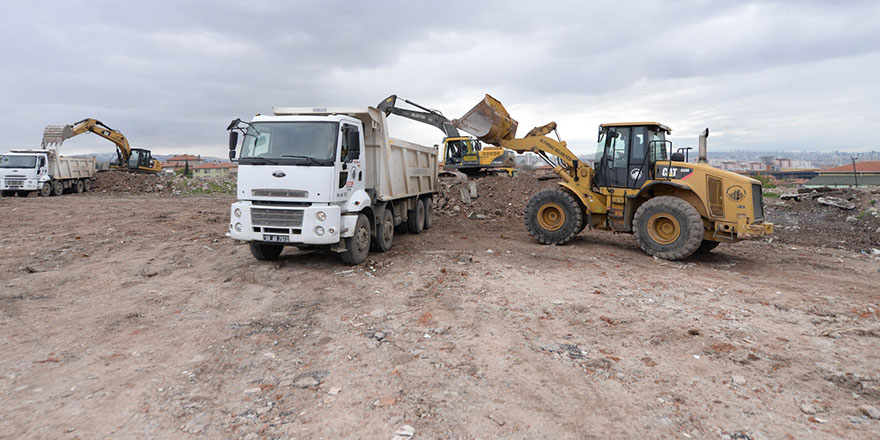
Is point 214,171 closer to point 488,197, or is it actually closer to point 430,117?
point 488,197

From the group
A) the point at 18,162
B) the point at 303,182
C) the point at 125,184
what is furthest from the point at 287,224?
the point at 125,184

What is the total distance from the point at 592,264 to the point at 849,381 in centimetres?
472

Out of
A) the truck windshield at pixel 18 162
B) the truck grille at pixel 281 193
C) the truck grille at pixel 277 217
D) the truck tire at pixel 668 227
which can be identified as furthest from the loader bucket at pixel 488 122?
the truck windshield at pixel 18 162

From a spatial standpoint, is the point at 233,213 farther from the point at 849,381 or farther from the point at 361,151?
the point at 849,381

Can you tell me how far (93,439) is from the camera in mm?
3139

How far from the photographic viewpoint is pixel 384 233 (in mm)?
9641

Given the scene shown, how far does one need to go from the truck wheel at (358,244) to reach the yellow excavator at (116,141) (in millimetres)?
24225

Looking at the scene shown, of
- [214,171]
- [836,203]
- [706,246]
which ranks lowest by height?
[706,246]

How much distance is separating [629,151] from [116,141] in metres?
29.9

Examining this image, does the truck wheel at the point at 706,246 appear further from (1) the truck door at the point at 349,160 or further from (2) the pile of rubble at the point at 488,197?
(1) the truck door at the point at 349,160

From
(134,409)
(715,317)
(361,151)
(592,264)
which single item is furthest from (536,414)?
(361,151)

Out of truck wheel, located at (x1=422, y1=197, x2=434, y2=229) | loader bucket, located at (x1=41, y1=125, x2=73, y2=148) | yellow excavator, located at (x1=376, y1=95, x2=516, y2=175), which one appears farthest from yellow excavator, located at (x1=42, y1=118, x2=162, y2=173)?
truck wheel, located at (x1=422, y1=197, x2=434, y2=229)

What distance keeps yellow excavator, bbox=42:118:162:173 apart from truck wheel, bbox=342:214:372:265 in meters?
24.2

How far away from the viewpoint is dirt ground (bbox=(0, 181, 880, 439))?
3.39 metres
